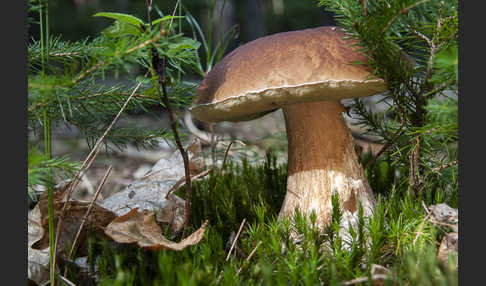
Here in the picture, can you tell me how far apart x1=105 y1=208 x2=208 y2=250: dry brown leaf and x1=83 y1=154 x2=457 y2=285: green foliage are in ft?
0.11

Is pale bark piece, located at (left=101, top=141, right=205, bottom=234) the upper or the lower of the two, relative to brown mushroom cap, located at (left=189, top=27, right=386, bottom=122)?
lower

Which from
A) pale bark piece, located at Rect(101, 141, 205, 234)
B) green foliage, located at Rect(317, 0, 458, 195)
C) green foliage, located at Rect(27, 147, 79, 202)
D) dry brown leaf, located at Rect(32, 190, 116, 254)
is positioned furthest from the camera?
pale bark piece, located at Rect(101, 141, 205, 234)

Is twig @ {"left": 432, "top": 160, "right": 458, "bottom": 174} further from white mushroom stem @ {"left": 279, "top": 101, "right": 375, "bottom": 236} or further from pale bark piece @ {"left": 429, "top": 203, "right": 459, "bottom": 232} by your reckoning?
white mushroom stem @ {"left": 279, "top": 101, "right": 375, "bottom": 236}

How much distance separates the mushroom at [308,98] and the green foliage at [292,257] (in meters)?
0.13

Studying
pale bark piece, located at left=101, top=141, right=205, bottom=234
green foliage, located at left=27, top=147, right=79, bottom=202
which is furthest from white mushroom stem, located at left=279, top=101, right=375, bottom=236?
green foliage, located at left=27, top=147, right=79, bottom=202

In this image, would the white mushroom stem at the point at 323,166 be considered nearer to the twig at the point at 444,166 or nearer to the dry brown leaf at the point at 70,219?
the twig at the point at 444,166

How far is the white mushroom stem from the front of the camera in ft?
4.52

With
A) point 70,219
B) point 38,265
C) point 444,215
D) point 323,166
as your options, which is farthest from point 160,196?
point 444,215

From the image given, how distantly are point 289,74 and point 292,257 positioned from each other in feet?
1.86

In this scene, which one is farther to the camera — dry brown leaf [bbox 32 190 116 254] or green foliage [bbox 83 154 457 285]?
dry brown leaf [bbox 32 190 116 254]

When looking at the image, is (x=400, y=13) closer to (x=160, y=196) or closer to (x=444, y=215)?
(x=444, y=215)

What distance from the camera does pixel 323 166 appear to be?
4.66ft

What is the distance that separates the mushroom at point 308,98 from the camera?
1.13m

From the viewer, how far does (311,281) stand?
93cm
